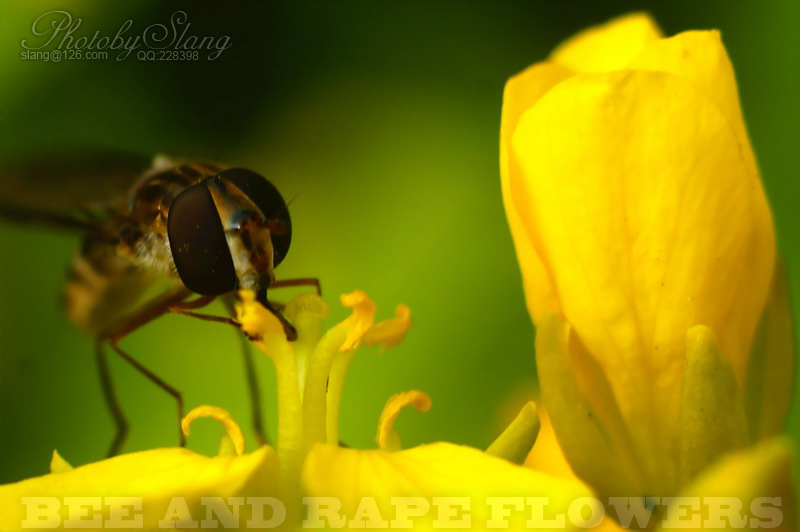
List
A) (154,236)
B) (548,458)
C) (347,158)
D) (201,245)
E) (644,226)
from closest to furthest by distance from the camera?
(644,226)
(201,245)
(548,458)
(154,236)
(347,158)

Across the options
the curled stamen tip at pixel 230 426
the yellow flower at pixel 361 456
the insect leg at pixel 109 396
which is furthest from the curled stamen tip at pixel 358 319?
the insect leg at pixel 109 396

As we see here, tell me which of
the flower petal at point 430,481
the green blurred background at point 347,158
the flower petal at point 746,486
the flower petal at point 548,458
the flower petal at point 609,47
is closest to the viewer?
the flower petal at point 746,486

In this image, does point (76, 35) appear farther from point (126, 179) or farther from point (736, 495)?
point (736, 495)

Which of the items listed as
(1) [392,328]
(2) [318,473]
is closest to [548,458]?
(1) [392,328]

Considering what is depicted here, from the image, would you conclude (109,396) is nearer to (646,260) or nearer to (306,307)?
(306,307)

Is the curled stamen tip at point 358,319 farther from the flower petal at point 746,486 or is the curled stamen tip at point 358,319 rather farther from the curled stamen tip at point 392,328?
the flower petal at point 746,486

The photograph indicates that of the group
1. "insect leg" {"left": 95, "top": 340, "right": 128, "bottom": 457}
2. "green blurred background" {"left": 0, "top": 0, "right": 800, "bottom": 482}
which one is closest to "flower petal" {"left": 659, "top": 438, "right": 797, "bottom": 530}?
"insect leg" {"left": 95, "top": 340, "right": 128, "bottom": 457}

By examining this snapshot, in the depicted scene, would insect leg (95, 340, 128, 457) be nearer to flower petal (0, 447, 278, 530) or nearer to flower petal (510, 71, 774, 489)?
flower petal (0, 447, 278, 530)
